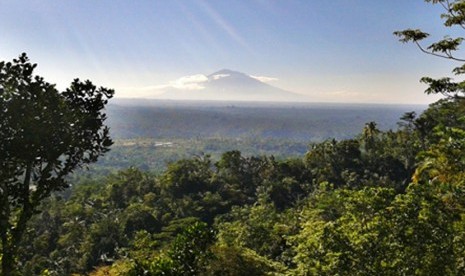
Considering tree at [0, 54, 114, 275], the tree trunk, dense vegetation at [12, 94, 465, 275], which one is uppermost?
tree at [0, 54, 114, 275]

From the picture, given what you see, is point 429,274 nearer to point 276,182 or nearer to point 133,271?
point 133,271

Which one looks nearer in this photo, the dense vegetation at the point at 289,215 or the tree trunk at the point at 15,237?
the tree trunk at the point at 15,237

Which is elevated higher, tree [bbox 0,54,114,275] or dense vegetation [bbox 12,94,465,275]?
tree [bbox 0,54,114,275]

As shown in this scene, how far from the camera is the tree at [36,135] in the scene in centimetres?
796

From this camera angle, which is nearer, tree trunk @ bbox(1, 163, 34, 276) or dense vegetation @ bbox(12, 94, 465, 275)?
tree trunk @ bbox(1, 163, 34, 276)

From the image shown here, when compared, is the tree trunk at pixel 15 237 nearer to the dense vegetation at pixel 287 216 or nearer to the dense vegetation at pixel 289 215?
the dense vegetation at pixel 289 215

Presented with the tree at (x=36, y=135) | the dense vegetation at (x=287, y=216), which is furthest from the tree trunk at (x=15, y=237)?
the dense vegetation at (x=287, y=216)

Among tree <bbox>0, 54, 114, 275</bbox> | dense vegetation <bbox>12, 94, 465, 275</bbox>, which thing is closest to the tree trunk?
tree <bbox>0, 54, 114, 275</bbox>

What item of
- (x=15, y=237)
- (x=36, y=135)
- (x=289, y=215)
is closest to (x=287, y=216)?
(x=289, y=215)

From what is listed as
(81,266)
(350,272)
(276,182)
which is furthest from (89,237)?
(350,272)

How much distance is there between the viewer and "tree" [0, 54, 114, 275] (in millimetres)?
7965

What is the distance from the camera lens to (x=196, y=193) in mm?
68812

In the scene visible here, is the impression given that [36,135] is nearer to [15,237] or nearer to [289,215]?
[15,237]

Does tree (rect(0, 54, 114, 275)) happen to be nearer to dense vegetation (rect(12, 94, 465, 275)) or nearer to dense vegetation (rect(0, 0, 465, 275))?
dense vegetation (rect(0, 0, 465, 275))
